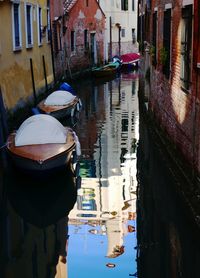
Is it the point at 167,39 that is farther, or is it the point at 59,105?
the point at 59,105

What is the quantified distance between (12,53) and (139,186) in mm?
6293

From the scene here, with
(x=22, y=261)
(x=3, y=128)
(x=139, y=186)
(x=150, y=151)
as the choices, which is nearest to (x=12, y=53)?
(x=3, y=128)

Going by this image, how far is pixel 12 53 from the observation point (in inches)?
539

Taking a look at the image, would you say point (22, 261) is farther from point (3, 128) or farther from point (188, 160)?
point (3, 128)

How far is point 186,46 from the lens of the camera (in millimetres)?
8344

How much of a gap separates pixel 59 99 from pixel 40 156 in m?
6.57

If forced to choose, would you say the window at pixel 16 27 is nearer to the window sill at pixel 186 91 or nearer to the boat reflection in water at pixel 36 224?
the boat reflection in water at pixel 36 224

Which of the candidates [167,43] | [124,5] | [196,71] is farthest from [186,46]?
[124,5]

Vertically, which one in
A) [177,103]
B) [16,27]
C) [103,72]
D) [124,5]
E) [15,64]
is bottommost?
[103,72]

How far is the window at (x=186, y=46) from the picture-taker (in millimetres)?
8030

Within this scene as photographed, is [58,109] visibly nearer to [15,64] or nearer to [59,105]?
[59,105]

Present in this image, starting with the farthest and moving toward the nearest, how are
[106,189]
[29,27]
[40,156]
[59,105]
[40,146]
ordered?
[29,27] < [59,105] < [106,189] < [40,146] < [40,156]

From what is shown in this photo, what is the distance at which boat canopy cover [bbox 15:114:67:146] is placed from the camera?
9070mm

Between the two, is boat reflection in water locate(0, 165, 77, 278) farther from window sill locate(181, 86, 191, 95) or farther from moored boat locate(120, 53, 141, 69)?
moored boat locate(120, 53, 141, 69)
